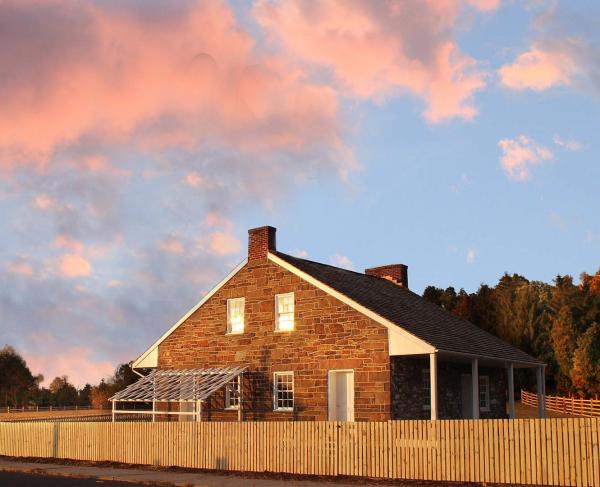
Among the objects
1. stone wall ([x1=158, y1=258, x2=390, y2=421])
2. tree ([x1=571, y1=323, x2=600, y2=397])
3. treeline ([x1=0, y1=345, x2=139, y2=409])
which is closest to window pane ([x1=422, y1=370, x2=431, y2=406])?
stone wall ([x1=158, y1=258, x2=390, y2=421])

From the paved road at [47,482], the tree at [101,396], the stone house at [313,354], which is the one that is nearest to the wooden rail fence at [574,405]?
the stone house at [313,354]

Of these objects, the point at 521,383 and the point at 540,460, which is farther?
the point at 521,383

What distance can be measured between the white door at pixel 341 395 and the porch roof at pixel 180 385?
150 inches

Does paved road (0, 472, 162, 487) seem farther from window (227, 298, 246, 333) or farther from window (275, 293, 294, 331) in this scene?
window (227, 298, 246, 333)

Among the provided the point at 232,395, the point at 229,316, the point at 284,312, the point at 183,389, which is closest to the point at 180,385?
the point at 183,389

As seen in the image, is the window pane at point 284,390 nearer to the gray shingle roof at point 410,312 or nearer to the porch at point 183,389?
the porch at point 183,389

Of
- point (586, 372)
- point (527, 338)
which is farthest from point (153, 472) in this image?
point (527, 338)

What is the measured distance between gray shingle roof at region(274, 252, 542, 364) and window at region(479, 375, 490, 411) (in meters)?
1.53

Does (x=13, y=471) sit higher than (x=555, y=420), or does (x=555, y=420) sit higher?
(x=555, y=420)

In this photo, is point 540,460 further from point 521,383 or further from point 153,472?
point 521,383

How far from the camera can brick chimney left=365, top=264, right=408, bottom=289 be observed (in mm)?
36562

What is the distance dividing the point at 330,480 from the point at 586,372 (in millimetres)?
38310

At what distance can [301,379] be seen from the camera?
89.0 feet

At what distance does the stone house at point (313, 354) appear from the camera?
25266mm
